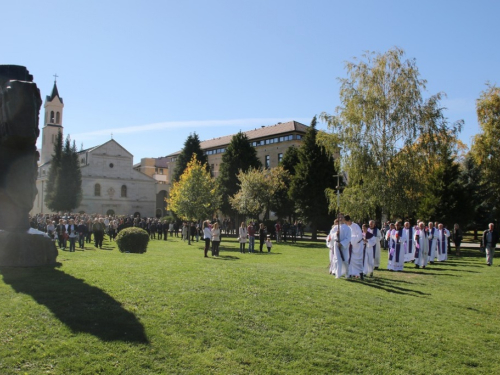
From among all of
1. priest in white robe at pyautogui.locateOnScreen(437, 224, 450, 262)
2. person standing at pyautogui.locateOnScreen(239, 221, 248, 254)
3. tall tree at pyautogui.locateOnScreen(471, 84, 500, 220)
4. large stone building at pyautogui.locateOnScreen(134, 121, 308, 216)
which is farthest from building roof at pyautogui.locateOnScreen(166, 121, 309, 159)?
priest in white robe at pyautogui.locateOnScreen(437, 224, 450, 262)

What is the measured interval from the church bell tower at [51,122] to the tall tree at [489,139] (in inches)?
3033

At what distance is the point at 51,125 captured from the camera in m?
87.9

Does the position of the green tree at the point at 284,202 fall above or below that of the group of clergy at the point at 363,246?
above

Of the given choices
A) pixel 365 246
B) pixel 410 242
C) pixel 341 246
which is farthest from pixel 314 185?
pixel 341 246

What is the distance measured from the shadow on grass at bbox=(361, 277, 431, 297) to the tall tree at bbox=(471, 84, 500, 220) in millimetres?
24799

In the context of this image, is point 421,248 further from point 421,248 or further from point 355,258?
point 355,258

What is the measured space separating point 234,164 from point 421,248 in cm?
3649

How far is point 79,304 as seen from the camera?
26.0 ft

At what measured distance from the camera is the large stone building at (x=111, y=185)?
76.6 metres

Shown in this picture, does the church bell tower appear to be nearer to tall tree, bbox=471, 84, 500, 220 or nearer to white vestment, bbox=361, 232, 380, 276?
tall tree, bbox=471, 84, 500, 220

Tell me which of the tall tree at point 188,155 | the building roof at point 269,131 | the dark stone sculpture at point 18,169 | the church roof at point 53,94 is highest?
the church roof at point 53,94

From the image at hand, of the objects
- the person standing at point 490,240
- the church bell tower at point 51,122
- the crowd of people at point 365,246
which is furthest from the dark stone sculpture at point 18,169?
the church bell tower at point 51,122

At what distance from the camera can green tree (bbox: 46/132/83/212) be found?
70.2m

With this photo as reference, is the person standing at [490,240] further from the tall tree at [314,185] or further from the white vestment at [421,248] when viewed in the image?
the tall tree at [314,185]
